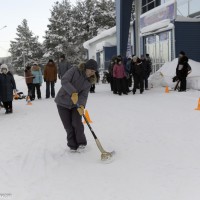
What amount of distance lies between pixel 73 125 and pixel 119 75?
869cm

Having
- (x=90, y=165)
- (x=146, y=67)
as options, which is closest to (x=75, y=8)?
(x=146, y=67)

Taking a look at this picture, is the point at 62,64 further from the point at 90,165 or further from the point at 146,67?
the point at 90,165

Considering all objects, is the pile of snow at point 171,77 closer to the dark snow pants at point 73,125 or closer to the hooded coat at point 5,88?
the hooded coat at point 5,88

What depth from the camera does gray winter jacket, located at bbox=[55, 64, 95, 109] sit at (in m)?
4.96

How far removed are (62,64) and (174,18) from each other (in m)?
7.47

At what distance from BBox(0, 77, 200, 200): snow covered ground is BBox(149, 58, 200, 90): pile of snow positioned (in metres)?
5.47

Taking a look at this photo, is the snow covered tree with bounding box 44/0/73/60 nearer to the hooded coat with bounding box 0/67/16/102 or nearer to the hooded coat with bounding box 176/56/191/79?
the hooded coat with bounding box 176/56/191/79

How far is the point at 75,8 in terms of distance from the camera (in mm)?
54156

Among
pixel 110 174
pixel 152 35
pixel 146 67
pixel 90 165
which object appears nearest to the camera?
pixel 110 174

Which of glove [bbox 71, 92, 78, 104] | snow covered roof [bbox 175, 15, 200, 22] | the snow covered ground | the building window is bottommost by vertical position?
the snow covered ground

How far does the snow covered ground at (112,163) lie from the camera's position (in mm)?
3717

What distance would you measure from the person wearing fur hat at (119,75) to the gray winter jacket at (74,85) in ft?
28.3

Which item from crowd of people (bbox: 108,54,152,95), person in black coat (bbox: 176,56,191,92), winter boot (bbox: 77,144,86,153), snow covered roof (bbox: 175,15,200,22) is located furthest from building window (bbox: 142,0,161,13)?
winter boot (bbox: 77,144,86,153)

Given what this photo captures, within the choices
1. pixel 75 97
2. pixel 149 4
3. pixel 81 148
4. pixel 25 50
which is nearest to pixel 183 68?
pixel 81 148
